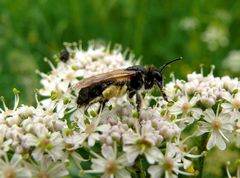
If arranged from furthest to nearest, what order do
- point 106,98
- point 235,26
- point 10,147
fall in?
→ 1. point 235,26
2. point 106,98
3. point 10,147

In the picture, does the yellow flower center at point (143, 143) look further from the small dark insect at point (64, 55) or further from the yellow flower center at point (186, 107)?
the small dark insect at point (64, 55)

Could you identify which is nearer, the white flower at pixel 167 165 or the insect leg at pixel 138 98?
the white flower at pixel 167 165

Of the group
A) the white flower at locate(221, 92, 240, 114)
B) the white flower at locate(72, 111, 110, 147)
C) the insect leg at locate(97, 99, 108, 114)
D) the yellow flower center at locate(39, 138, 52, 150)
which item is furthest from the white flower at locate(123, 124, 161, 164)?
the white flower at locate(221, 92, 240, 114)

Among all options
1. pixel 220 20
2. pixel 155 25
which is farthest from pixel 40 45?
pixel 220 20

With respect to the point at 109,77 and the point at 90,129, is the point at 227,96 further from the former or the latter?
the point at 90,129

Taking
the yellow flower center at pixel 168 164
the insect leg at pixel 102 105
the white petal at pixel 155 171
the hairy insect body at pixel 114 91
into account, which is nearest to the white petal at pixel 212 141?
the yellow flower center at pixel 168 164

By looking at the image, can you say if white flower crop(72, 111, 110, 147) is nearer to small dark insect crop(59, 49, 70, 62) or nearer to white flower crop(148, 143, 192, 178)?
white flower crop(148, 143, 192, 178)

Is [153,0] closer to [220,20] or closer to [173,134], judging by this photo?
[220,20]

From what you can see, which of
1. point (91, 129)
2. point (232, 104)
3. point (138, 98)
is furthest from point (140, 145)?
point (232, 104)
